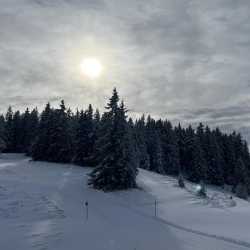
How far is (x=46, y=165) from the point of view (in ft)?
182

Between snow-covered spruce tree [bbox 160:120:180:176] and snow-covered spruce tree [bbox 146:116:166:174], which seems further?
snow-covered spruce tree [bbox 160:120:180:176]

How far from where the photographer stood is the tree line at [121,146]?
39094 mm

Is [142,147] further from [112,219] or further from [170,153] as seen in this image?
[112,219]

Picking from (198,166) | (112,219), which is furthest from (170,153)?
(112,219)

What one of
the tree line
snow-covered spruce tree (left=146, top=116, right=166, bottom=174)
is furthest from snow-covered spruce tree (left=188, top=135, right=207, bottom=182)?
snow-covered spruce tree (left=146, top=116, right=166, bottom=174)

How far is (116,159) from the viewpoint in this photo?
1523 inches

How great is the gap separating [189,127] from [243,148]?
1845 centimetres

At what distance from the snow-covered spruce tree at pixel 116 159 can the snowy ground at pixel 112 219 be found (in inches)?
59.4

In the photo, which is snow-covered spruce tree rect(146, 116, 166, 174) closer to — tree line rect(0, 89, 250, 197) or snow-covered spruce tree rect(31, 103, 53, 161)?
tree line rect(0, 89, 250, 197)

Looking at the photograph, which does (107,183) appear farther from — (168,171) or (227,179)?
(227,179)

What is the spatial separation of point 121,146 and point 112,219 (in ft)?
45.2

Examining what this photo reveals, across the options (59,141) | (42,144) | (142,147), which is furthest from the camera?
(142,147)

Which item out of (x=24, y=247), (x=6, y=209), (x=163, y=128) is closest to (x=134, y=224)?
(x=24, y=247)

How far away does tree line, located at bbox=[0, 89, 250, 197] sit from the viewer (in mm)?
39094
